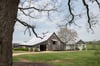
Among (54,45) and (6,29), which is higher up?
(6,29)

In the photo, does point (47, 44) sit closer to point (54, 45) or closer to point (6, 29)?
point (54, 45)

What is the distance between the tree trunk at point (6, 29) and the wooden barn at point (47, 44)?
7092 centimetres

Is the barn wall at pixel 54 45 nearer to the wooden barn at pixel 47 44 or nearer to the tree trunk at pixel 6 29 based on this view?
the wooden barn at pixel 47 44

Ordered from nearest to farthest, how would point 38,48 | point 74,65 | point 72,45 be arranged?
point 74,65
point 38,48
point 72,45

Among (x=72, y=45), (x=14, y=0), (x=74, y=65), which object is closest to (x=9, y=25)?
(x=14, y=0)

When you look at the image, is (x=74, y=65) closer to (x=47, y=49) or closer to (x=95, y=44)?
(x=95, y=44)

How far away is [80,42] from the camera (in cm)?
8794

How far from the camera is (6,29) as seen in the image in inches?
194

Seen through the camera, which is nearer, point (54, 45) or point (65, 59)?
point (65, 59)

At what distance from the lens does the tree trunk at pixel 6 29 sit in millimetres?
4871

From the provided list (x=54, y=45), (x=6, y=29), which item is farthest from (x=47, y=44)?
(x=6, y=29)

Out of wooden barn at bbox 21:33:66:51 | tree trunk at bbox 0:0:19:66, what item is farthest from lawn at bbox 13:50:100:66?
tree trunk at bbox 0:0:19:66

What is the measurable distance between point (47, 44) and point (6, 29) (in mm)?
72274

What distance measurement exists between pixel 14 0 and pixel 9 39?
0.70 meters
